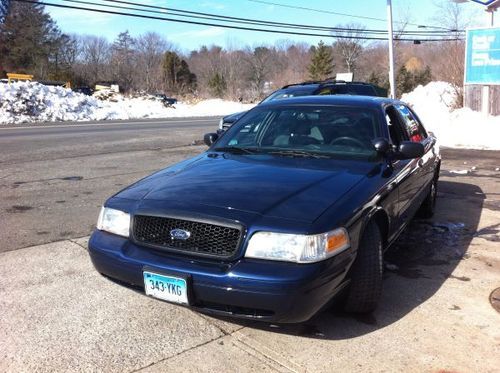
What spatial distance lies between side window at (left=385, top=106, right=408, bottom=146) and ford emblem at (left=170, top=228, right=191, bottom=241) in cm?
230

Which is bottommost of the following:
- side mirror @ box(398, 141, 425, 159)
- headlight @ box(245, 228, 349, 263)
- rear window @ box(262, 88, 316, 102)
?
headlight @ box(245, 228, 349, 263)

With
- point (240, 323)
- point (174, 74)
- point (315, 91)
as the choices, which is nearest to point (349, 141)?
point (240, 323)

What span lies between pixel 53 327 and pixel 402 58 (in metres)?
68.6

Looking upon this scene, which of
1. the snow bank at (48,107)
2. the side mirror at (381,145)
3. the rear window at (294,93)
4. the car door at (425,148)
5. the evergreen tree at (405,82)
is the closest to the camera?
the side mirror at (381,145)

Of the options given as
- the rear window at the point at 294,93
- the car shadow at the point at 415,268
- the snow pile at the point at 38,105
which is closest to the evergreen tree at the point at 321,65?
the snow pile at the point at 38,105

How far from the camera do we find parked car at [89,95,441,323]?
2.94m

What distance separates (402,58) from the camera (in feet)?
218

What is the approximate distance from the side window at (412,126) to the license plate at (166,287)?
10.3ft

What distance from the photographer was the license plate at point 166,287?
3.04 m

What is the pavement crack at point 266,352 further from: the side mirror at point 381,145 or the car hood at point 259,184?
the side mirror at point 381,145

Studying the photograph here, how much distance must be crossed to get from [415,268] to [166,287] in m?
2.44

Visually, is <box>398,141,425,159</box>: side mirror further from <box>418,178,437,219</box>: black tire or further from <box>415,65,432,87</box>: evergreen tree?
<box>415,65,432,87</box>: evergreen tree

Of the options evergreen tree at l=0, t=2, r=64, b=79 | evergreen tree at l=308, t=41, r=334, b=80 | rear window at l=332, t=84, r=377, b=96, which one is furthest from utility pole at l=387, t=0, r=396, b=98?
evergreen tree at l=0, t=2, r=64, b=79

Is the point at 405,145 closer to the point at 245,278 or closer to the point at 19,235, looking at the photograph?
the point at 245,278
